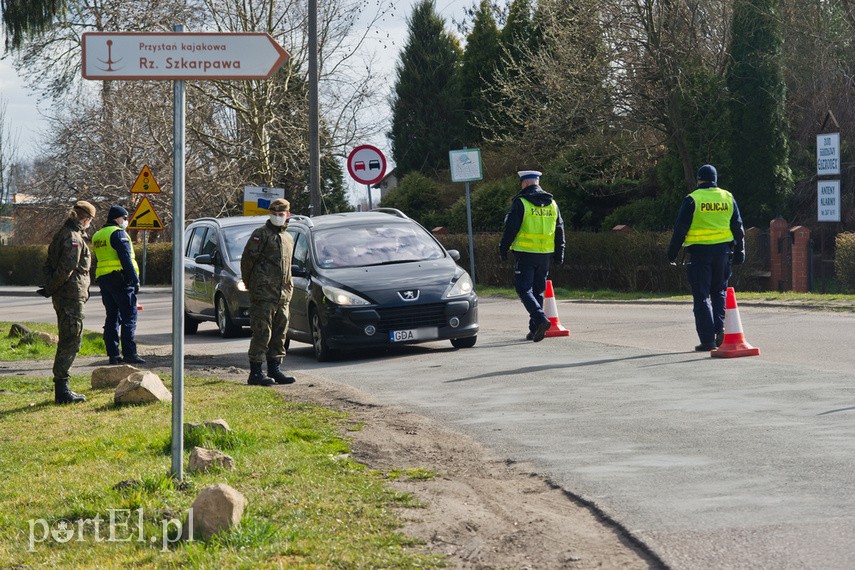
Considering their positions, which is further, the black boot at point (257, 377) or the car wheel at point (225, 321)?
the car wheel at point (225, 321)

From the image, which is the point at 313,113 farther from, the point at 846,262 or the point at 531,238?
the point at 531,238

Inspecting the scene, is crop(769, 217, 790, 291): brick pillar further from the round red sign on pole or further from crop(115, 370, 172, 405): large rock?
crop(115, 370, 172, 405): large rock

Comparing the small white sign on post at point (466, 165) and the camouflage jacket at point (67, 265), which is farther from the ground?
the small white sign on post at point (466, 165)

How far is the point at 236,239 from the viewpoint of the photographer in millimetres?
18953

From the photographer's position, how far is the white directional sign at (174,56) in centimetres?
691

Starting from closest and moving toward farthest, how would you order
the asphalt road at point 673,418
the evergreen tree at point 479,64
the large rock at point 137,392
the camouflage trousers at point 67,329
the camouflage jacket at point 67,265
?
the asphalt road at point 673,418 → the large rock at point 137,392 → the camouflage jacket at point 67,265 → the camouflage trousers at point 67,329 → the evergreen tree at point 479,64

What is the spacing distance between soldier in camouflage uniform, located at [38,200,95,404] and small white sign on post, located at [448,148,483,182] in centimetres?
1387

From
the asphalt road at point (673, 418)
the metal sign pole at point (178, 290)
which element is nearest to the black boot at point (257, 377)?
the asphalt road at point (673, 418)

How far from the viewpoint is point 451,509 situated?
6.21 m

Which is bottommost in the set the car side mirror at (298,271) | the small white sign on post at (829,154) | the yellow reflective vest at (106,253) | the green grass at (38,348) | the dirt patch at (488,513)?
the green grass at (38,348)

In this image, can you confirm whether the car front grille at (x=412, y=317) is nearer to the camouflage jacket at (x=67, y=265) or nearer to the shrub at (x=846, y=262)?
the camouflage jacket at (x=67, y=265)

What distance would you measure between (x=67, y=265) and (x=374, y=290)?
4.04 meters

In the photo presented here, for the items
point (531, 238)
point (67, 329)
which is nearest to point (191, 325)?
point (531, 238)

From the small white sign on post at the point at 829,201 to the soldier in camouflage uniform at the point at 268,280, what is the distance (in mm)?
15467
